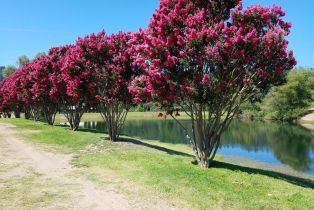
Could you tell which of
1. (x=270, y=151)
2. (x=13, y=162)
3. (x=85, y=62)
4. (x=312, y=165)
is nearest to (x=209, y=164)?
(x=13, y=162)

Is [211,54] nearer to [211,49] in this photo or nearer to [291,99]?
[211,49]

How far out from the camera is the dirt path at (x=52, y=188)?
9.70 m

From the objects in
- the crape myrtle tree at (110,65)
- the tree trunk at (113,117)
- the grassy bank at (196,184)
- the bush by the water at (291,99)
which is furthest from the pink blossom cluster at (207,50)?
the bush by the water at (291,99)

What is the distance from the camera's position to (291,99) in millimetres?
93812

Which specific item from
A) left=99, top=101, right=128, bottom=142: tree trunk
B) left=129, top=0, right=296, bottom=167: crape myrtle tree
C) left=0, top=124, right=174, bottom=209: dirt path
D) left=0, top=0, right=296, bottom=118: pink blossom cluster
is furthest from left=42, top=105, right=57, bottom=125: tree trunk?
left=129, top=0, right=296, bottom=167: crape myrtle tree

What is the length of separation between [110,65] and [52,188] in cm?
1297

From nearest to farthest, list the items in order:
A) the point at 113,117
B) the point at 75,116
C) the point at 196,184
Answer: the point at 196,184 < the point at 113,117 < the point at 75,116

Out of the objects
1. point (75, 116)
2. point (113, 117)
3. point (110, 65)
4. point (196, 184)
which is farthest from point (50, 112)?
point (196, 184)

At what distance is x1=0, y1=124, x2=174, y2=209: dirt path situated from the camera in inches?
382

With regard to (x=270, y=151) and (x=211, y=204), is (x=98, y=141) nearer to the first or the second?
(x=211, y=204)

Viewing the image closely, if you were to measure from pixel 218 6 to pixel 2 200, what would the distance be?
11.2 meters

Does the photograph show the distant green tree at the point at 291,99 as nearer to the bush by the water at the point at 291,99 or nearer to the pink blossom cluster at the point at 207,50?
the bush by the water at the point at 291,99

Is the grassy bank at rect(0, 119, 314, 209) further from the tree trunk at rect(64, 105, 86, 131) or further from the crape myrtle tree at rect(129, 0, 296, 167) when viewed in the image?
the tree trunk at rect(64, 105, 86, 131)

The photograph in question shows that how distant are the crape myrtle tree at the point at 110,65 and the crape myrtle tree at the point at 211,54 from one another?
279 inches
